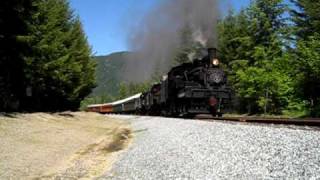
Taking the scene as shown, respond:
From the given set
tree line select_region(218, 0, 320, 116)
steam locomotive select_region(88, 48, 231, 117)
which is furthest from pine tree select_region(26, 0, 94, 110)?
tree line select_region(218, 0, 320, 116)

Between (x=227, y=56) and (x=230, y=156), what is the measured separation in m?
59.9

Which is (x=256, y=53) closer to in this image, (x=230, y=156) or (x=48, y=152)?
(x=48, y=152)

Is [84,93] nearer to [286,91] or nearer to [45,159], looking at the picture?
[286,91]

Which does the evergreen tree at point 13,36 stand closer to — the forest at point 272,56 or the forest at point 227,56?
the forest at point 227,56

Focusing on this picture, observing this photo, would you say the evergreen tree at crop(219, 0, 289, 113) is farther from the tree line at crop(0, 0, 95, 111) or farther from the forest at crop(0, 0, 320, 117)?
the tree line at crop(0, 0, 95, 111)

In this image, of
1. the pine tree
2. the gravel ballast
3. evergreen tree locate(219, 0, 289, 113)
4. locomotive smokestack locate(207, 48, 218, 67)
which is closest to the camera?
the gravel ballast

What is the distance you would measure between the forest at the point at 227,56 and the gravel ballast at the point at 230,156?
54.9 ft

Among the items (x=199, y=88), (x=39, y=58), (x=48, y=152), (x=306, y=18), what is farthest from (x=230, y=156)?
(x=306, y=18)

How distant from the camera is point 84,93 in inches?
2805

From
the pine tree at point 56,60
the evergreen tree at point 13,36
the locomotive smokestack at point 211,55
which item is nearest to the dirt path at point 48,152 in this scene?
the evergreen tree at point 13,36

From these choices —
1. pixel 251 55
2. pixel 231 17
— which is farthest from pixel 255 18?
pixel 231 17

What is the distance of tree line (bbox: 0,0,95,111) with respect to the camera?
3231 centimetres

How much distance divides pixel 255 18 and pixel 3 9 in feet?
130

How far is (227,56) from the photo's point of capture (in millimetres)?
72125
